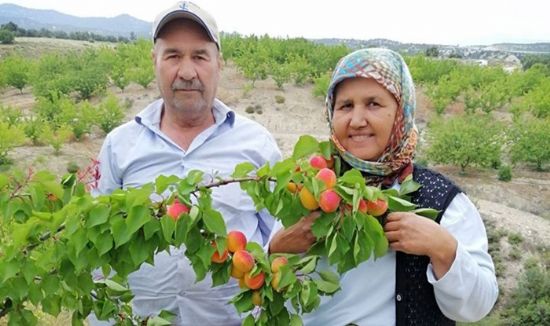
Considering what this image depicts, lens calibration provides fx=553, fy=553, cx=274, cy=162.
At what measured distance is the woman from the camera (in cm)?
146

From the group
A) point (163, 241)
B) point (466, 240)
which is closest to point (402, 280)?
point (466, 240)

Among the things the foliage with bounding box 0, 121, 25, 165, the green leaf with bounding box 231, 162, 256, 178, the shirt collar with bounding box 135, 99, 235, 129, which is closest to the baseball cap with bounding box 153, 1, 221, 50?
the shirt collar with bounding box 135, 99, 235, 129

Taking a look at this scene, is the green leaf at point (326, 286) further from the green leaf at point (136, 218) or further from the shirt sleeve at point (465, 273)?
the green leaf at point (136, 218)

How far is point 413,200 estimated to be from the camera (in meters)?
1.55

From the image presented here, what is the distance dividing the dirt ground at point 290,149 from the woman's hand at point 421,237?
6.17 meters

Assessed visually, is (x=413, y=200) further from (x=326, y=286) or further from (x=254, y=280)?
(x=254, y=280)

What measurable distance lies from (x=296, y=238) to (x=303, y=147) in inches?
9.8

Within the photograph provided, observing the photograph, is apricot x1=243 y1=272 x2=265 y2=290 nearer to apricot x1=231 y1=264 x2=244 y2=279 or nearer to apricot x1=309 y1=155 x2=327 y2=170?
apricot x1=231 y1=264 x2=244 y2=279

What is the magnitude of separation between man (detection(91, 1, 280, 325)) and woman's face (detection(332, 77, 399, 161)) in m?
0.72

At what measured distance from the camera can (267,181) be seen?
1310mm

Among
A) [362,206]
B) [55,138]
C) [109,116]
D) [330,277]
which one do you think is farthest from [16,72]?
A: [362,206]

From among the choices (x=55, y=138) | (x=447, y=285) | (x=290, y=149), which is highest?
(x=447, y=285)

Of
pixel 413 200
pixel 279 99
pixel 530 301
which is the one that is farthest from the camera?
pixel 279 99

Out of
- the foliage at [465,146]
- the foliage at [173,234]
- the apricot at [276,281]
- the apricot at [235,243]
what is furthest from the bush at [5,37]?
the apricot at [276,281]
